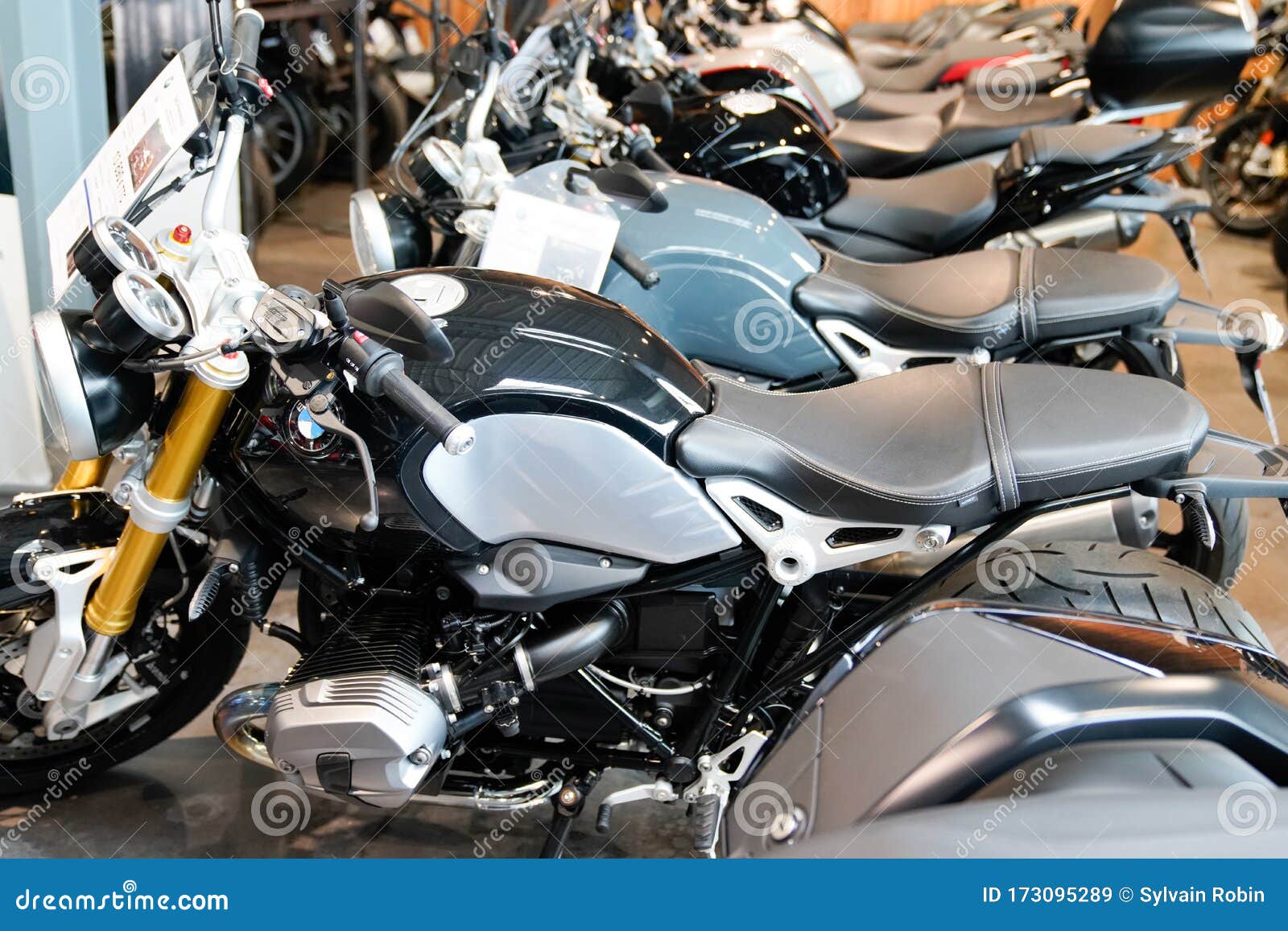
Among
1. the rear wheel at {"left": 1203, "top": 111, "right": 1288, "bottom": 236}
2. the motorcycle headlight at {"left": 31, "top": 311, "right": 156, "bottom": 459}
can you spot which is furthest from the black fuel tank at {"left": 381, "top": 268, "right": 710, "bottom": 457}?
the rear wheel at {"left": 1203, "top": 111, "right": 1288, "bottom": 236}

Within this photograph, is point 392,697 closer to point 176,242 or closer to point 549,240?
point 176,242

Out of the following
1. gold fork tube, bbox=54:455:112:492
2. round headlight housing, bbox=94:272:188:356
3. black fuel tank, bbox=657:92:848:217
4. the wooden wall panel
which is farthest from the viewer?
the wooden wall panel

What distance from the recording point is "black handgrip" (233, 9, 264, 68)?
4.39 feet

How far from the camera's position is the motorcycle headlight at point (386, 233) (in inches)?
85.1

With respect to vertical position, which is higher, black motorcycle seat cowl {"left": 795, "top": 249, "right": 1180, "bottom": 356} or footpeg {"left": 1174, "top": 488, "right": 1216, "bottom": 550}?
footpeg {"left": 1174, "top": 488, "right": 1216, "bottom": 550}

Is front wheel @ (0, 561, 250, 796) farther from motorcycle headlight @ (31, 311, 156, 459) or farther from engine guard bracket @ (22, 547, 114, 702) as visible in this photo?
motorcycle headlight @ (31, 311, 156, 459)

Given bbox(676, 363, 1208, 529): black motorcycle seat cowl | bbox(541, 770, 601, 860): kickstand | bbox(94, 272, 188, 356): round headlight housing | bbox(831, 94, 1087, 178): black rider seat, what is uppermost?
bbox(94, 272, 188, 356): round headlight housing

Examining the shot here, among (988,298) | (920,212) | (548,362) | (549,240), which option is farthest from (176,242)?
(920,212)

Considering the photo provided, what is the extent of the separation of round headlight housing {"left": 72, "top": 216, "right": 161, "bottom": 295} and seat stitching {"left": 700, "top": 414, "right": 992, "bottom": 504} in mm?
736

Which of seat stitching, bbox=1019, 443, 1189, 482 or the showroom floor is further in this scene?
the showroom floor

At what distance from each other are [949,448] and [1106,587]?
0.94ft
